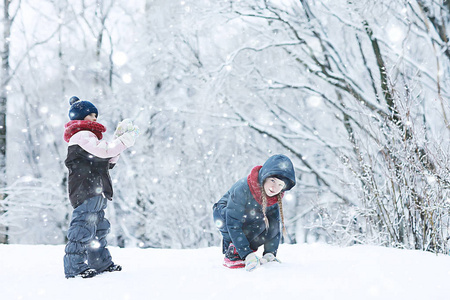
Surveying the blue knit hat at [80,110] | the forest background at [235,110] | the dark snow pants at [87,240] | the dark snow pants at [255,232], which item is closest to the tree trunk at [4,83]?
the forest background at [235,110]

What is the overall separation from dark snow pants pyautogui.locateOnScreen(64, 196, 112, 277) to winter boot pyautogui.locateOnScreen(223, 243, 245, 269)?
844 millimetres

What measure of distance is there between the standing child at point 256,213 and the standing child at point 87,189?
2.77 feet

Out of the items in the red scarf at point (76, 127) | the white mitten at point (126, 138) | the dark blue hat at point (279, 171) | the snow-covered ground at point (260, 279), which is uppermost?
the red scarf at point (76, 127)

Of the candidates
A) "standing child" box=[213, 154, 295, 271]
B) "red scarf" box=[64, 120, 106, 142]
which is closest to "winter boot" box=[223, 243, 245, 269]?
"standing child" box=[213, 154, 295, 271]

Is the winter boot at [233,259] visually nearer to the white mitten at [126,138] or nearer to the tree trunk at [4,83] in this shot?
the white mitten at [126,138]

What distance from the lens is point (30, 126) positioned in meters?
12.4

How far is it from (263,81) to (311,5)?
1781 millimetres

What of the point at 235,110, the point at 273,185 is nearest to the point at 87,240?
the point at 273,185

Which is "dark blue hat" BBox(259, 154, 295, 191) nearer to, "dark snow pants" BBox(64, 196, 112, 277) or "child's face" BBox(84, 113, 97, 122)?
"dark snow pants" BBox(64, 196, 112, 277)

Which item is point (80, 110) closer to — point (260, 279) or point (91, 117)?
point (91, 117)

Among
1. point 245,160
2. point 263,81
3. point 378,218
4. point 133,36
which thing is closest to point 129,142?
point 378,218

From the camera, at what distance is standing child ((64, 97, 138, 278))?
2.37m

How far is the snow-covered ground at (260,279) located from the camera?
181 centimetres

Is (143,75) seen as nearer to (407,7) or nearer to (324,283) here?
(407,7)
